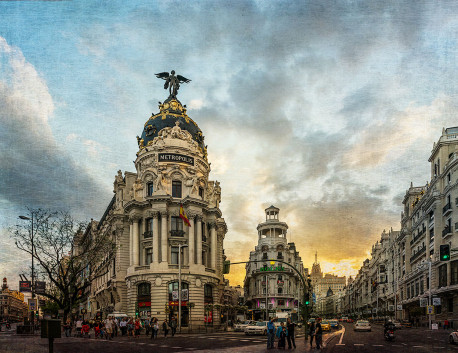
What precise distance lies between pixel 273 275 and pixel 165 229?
58.8m

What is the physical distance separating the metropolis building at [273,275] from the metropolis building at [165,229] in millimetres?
46383

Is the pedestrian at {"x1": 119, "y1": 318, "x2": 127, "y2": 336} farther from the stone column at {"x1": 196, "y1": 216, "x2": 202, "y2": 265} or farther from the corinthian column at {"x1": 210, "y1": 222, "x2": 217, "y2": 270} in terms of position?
the corinthian column at {"x1": 210, "y1": 222, "x2": 217, "y2": 270}

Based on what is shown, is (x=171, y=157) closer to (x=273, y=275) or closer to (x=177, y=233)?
(x=177, y=233)

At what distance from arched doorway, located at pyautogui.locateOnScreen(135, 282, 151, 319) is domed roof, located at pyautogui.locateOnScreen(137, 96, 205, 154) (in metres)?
21.0

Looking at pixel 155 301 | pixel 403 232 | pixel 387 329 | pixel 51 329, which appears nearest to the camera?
pixel 51 329

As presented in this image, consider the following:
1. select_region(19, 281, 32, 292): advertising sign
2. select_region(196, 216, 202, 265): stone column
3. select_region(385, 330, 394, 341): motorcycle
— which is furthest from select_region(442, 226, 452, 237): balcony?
select_region(19, 281, 32, 292): advertising sign

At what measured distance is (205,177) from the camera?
6969 centimetres

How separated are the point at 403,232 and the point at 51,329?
88.0 meters

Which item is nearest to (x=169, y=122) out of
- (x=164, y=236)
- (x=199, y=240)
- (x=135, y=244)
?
(x=164, y=236)

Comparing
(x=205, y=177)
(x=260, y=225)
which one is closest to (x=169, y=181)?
(x=205, y=177)

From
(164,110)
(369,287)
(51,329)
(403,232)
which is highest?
(164,110)

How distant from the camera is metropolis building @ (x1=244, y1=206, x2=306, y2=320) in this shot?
112812 mm

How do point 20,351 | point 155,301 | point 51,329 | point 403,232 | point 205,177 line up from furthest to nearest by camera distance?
point 403,232 → point 205,177 → point 155,301 → point 20,351 → point 51,329

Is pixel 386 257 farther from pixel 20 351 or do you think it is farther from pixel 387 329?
pixel 20 351
